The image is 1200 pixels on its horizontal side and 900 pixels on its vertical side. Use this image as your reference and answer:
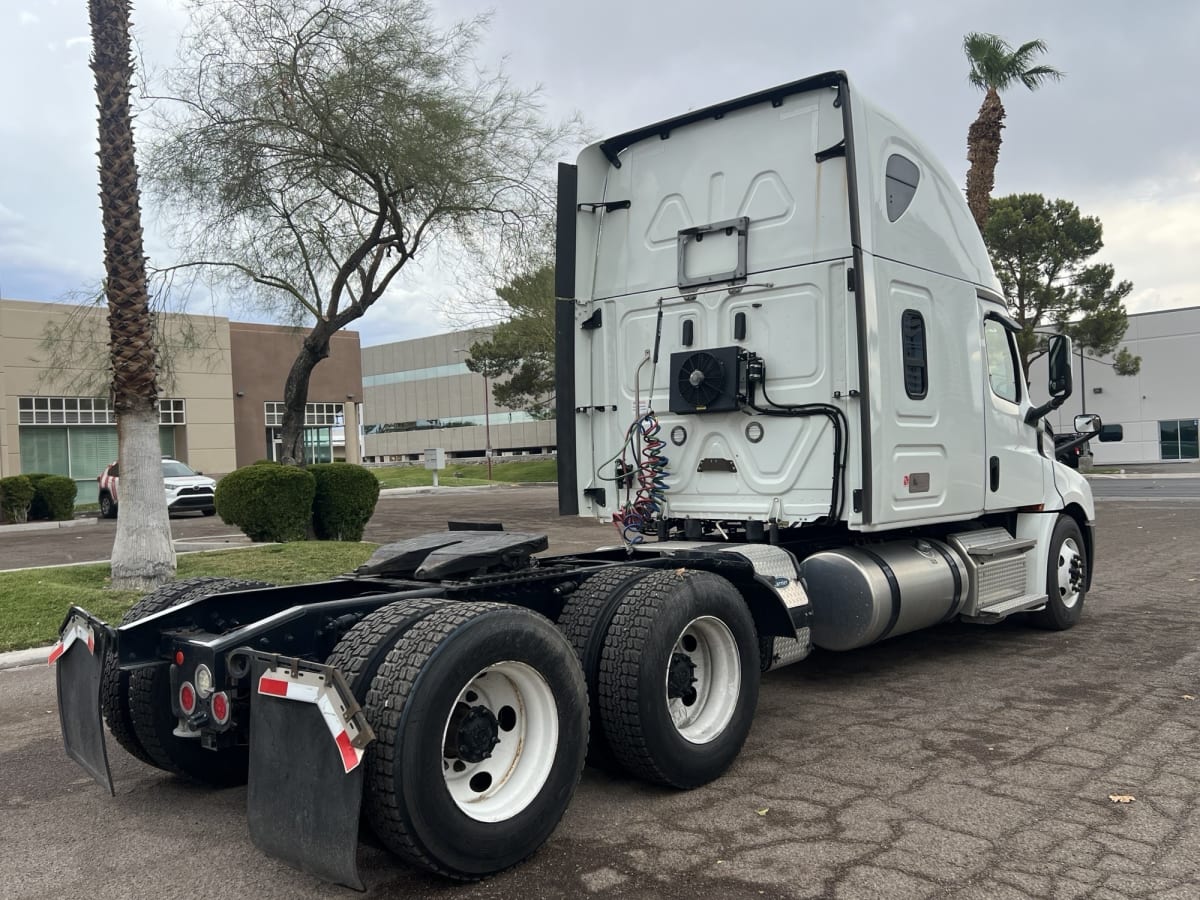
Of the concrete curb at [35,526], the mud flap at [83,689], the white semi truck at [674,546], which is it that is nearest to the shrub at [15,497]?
the concrete curb at [35,526]

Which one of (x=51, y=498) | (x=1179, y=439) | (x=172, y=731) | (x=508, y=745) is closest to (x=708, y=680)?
(x=508, y=745)

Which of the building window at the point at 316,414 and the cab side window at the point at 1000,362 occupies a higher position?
the building window at the point at 316,414

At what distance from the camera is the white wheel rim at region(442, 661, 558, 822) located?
359cm

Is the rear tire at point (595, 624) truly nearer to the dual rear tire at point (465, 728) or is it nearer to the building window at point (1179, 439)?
the dual rear tire at point (465, 728)

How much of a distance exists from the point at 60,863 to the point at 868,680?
4.67 m

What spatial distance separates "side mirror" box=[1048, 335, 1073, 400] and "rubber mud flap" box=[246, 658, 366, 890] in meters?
6.38

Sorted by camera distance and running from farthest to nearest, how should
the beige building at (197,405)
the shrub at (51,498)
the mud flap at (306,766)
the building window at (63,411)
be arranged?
the building window at (63,411) < the beige building at (197,405) < the shrub at (51,498) < the mud flap at (306,766)

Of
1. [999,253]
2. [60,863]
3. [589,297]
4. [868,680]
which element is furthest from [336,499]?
[999,253]

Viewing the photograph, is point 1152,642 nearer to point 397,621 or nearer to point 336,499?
point 397,621

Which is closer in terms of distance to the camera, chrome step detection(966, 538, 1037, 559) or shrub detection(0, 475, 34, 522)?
chrome step detection(966, 538, 1037, 559)

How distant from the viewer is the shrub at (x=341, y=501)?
14859 mm

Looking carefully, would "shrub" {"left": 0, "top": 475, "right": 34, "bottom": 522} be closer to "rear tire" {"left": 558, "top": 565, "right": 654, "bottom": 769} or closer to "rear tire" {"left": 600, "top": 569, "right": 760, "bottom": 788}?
"rear tire" {"left": 558, "top": 565, "right": 654, "bottom": 769}

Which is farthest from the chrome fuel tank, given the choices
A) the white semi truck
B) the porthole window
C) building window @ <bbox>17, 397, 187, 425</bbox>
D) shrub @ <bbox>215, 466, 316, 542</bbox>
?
building window @ <bbox>17, 397, 187, 425</bbox>

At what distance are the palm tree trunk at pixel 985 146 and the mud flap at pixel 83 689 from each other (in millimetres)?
21653
